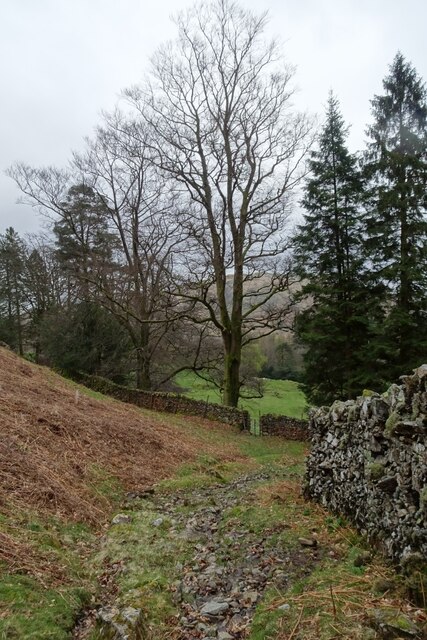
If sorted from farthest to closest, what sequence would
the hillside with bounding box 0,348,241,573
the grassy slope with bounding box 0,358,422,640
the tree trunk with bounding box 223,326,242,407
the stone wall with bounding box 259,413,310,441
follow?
the tree trunk with bounding box 223,326,242,407 < the stone wall with bounding box 259,413,310,441 < the hillside with bounding box 0,348,241,573 < the grassy slope with bounding box 0,358,422,640

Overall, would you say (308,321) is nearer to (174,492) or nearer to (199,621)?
(174,492)

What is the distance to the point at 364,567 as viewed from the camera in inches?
166

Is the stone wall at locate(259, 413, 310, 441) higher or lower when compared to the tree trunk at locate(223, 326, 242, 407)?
lower

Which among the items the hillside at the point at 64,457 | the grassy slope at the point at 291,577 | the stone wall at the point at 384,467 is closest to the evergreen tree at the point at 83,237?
the hillside at the point at 64,457

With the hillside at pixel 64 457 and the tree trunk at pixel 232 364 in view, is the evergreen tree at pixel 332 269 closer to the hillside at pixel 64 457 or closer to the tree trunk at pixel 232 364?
the tree trunk at pixel 232 364

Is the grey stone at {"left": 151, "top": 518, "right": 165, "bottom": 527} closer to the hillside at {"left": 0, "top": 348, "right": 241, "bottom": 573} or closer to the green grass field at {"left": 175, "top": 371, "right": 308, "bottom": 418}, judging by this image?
the hillside at {"left": 0, "top": 348, "right": 241, "bottom": 573}

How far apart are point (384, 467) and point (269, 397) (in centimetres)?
3486

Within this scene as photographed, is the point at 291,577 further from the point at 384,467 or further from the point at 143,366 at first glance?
the point at 143,366

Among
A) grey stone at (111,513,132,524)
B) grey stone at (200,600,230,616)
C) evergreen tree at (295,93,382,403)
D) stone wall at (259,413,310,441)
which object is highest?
evergreen tree at (295,93,382,403)

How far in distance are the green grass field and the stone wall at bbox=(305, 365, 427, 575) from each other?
81.8 feet

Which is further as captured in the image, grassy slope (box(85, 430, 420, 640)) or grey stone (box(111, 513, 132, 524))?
grey stone (box(111, 513, 132, 524))

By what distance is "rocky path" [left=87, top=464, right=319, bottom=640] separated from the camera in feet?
12.5

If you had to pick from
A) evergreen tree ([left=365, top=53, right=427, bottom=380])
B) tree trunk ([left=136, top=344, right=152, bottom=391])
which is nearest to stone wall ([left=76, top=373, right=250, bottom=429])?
tree trunk ([left=136, top=344, right=152, bottom=391])

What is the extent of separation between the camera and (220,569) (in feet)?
15.7
